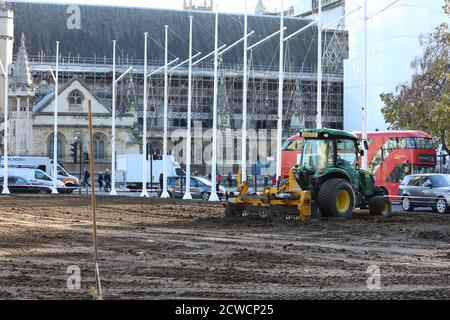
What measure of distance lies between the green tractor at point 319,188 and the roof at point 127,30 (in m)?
66.1

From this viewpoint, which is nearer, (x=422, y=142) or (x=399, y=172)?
(x=422, y=142)

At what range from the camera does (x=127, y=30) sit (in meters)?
94.2

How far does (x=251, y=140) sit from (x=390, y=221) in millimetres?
54357

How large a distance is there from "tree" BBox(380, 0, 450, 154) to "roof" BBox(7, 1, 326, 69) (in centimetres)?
4031

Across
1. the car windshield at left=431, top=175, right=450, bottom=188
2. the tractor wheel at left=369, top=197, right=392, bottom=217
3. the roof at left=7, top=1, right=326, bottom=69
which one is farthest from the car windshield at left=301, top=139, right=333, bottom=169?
the roof at left=7, top=1, right=326, bottom=69

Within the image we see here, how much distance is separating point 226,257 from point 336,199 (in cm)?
986

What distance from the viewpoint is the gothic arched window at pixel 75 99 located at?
86.4 metres

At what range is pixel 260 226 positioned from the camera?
25000 mm

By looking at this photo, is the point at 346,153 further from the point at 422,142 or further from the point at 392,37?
the point at 392,37

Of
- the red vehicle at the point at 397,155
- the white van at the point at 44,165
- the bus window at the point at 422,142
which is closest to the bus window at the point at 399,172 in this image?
the red vehicle at the point at 397,155

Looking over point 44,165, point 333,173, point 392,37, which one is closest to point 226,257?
point 333,173

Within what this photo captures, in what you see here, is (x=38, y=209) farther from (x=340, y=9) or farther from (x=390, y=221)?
(x=340, y=9)

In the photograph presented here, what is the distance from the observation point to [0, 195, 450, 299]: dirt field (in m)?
11.9

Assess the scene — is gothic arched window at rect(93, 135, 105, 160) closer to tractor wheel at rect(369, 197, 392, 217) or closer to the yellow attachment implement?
tractor wheel at rect(369, 197, 392, 217)
